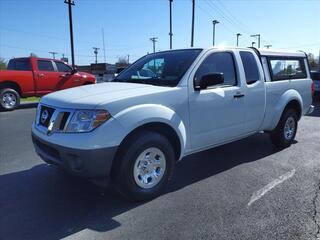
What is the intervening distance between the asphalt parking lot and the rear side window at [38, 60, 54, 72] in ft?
27.4

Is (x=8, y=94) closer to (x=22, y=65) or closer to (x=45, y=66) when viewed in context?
(x=22, y=65)

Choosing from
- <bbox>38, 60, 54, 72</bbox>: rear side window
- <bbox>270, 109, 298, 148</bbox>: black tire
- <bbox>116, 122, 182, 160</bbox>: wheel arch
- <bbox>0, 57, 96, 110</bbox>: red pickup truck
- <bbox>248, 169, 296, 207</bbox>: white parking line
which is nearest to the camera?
<bbox>116, 122, 182, 160</bbox>: wheel arch

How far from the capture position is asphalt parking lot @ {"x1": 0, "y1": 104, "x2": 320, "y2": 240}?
3.32m

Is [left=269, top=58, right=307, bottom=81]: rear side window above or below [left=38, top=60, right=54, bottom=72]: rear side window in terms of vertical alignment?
below

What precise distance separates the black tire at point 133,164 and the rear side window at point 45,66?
10834 millimetres

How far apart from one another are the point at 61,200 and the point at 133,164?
1028mm

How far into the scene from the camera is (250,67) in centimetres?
542

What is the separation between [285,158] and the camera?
579cm

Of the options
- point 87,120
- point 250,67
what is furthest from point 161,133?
point 250,67

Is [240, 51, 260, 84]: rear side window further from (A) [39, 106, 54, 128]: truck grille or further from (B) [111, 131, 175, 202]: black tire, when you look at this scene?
(A) [39, 106, 54, 128]: truck grille

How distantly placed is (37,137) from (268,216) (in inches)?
111

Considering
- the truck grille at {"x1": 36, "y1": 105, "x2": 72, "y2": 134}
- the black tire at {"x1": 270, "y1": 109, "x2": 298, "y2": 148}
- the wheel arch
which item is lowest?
the black tire at {"x1": 270, "y1": 109, "x2": 298, "y2": 148}

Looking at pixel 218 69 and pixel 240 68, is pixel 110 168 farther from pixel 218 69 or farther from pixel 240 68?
pixel 240 68

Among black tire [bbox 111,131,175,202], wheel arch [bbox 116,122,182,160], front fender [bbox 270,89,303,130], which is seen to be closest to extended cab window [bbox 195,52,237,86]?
wheel arch [bbox 116,122,182,160]
